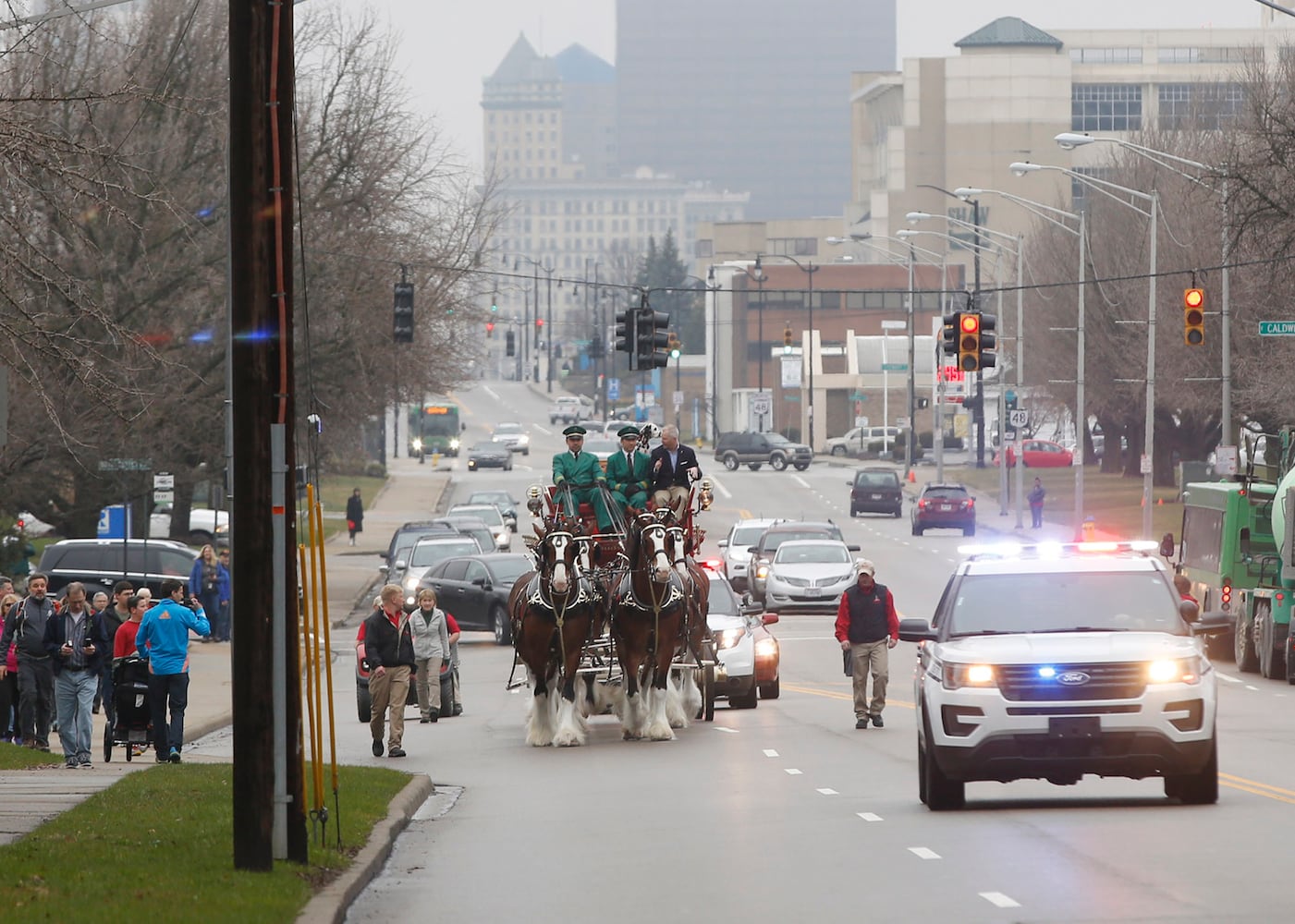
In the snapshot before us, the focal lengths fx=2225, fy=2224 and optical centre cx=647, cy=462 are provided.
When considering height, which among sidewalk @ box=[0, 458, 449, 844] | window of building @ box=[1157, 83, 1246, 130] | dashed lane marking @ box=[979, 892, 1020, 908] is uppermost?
window of building @ box=[1157, 83, 1246, 130]

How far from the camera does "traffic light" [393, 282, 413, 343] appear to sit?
1748 inches

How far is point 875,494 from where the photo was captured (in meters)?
76.1

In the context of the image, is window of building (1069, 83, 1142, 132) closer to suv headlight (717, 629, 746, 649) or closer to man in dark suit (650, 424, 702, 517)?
suv headlight (717, 629, 746, 649)

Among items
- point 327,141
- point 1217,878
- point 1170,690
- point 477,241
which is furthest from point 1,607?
point 477,241

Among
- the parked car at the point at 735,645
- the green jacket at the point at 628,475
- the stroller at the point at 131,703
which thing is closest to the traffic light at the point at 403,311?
the parked car at the point at 735,645

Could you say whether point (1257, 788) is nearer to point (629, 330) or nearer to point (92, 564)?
point (92, 564)

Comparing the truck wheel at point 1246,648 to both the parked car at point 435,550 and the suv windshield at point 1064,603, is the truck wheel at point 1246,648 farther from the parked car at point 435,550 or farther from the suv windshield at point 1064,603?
the suv windshield at point 1064,603

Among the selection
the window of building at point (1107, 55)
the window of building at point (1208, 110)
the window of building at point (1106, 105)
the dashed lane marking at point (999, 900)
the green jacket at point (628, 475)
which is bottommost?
the dashed lane marking at point (999, 900)

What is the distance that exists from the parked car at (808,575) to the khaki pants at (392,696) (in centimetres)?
2144

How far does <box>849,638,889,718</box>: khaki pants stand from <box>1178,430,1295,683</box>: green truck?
7731 mm

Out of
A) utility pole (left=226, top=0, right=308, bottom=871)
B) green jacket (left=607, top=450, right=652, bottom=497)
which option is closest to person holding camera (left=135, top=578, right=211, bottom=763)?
green jacket (left=607, top=450, right=652, bottom=497)

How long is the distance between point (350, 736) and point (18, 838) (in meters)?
11.8

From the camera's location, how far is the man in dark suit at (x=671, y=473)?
22812 millimetres

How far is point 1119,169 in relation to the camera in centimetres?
8125
